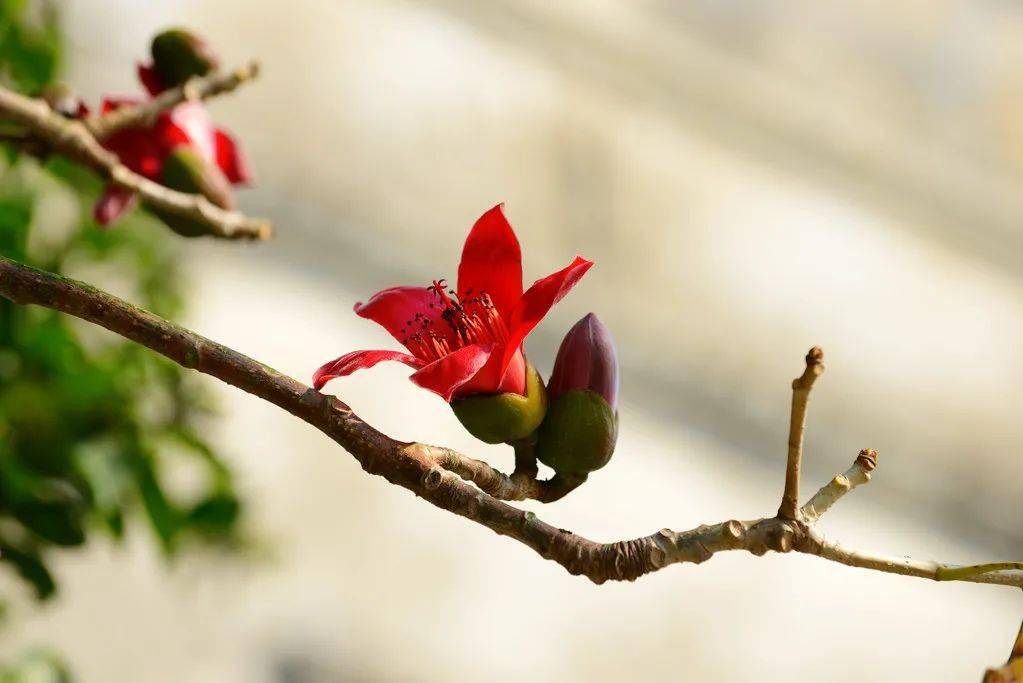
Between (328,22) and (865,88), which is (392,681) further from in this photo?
(865,88)

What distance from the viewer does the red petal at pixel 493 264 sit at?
0.37 meters

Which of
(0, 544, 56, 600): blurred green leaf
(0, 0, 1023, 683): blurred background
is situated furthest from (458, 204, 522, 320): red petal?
(0, 0, 1023, 683): blurred background

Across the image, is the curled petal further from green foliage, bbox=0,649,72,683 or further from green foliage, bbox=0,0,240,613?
green foliage, bbox=0,649,72,683

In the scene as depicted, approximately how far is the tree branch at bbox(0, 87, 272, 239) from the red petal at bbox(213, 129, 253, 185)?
6 centimetres

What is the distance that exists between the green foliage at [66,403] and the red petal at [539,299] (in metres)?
0.33

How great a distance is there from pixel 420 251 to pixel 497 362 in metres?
1.17

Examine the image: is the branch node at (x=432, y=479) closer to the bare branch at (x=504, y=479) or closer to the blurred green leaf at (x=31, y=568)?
the bare branch at (x=504, y=479)

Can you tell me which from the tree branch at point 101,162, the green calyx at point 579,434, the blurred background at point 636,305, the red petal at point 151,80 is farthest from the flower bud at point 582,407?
the blurred background at point 636,305

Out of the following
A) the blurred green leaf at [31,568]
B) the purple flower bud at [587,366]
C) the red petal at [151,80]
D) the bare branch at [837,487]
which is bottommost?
the bare branch at [837,487]

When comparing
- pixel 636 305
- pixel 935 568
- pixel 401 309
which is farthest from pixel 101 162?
pixel 636 305

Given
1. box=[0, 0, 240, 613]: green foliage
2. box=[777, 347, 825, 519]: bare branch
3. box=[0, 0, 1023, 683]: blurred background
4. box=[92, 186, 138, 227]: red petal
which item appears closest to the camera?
box=[777, 347, 825, 519]: bare branch

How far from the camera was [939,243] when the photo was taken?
1.73m

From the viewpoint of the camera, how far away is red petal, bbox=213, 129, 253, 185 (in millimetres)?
550

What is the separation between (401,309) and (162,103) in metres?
0.19
